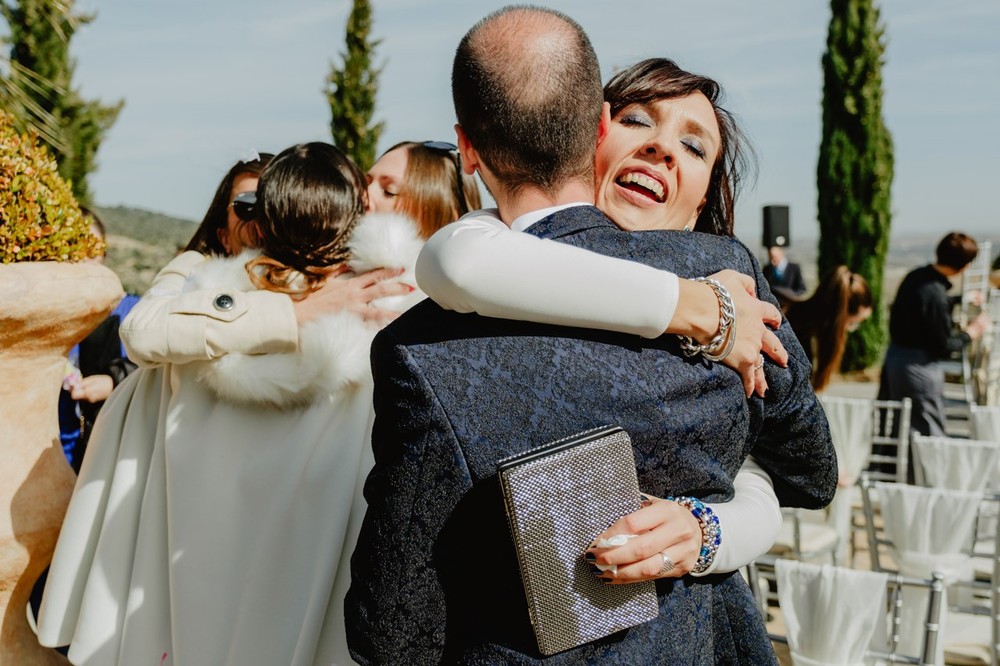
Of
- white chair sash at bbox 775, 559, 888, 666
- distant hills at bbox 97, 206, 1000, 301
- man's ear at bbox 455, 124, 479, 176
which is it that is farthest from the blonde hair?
distant hills at bbox 97, 206, 1000, 301

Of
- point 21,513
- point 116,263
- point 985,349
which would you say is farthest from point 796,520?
point 116,263

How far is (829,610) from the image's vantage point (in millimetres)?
2553

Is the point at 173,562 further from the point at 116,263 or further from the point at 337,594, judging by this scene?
the point at 116,263

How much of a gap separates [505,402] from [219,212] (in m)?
1.78

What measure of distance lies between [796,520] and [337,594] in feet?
10.8

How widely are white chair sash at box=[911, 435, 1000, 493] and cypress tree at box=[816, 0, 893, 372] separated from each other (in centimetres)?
1150

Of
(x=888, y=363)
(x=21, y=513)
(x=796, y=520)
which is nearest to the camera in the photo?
(x=21, y=513)

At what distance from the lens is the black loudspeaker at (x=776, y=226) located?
8586 millimetres

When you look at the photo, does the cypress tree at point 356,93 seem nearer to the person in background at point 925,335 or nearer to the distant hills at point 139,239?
the distant hills at point 139,239

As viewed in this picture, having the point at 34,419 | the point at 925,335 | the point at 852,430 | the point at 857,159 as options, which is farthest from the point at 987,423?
the point at 857,159

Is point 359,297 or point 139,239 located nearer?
point 359,297

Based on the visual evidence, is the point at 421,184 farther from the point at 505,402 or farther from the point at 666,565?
the point at 666,565

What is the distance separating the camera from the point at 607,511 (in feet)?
3.74

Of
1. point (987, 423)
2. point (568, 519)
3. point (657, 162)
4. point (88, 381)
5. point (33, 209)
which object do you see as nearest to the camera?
point (568, 519)
